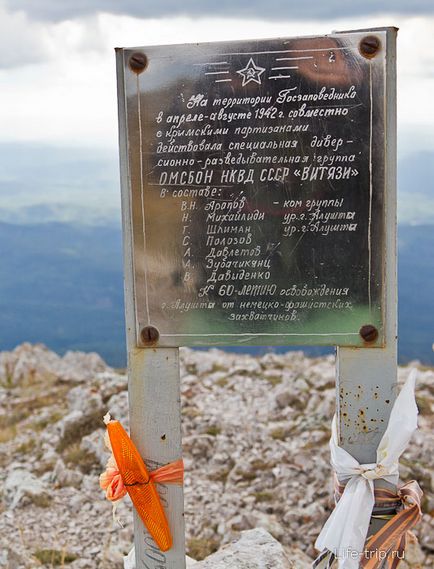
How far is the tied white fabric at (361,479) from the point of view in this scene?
13.6 feet

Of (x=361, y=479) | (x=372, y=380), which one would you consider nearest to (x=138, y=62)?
(x=372, y=380)

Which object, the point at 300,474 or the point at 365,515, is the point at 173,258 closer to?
the point at 365,515

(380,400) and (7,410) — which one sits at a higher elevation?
(380,400)

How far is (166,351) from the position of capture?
4.31 meters

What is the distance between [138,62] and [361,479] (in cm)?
260

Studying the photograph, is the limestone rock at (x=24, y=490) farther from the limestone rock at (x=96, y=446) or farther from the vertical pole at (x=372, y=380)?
the vertical pole at (x=372, y=380)

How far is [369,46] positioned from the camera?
3928 mm

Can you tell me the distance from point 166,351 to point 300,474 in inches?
177

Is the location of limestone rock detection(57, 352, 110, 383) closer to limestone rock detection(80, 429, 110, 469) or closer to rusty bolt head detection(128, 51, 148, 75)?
limestone rock detection(80, 429, 110, 469)

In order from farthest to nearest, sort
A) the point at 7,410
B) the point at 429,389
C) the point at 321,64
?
1. the point at 7,410
2. the point at 429,389
3. the point at 321,64

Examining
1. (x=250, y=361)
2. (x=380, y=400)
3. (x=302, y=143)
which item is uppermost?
(x=302, y=143)

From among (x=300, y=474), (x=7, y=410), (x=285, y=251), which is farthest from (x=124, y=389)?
(x=285, y=251)

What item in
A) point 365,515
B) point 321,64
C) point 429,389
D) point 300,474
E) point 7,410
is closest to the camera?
point 321,64

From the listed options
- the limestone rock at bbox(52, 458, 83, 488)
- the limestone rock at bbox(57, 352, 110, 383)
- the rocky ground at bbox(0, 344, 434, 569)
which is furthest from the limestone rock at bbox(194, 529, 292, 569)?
the limestone rock at bbox(57, 352, 110, 383)
